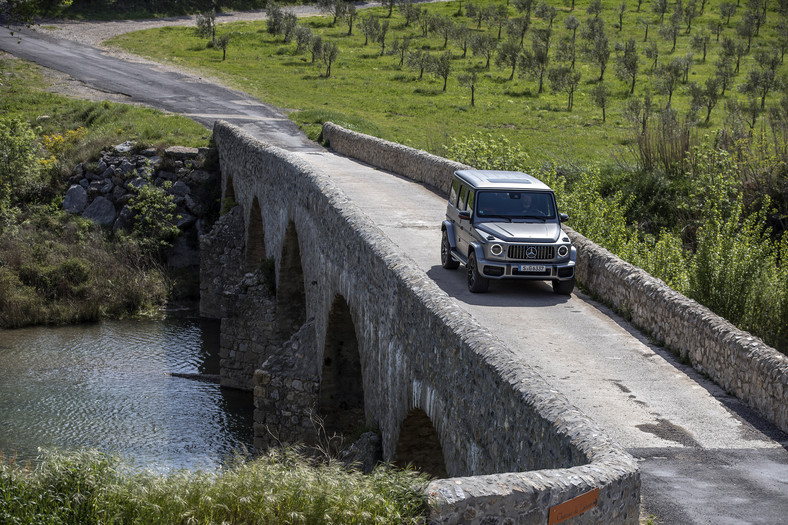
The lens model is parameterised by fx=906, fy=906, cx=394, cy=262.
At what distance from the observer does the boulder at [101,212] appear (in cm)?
3528

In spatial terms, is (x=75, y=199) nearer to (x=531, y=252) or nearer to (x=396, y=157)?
(x=396, y=157)

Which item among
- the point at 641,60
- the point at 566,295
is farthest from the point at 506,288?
the point at 641,60

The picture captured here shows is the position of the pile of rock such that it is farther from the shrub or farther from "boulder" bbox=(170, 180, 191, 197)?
the shrub

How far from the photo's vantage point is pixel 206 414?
2328cm

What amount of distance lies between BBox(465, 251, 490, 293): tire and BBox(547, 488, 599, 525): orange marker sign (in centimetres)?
892

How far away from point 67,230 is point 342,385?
20.5m

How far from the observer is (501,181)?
16172mm

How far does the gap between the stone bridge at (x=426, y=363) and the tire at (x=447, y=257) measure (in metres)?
2.07

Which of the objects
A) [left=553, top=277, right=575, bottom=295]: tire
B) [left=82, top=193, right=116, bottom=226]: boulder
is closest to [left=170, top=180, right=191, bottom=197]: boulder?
[left=82, top=193, right=116, bottom=226]: boulder

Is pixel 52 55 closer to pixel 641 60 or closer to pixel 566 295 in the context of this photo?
pixel 641 60

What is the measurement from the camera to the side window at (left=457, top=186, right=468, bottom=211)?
16281mm

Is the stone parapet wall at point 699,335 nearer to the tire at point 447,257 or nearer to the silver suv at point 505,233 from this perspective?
the silver suv at point 505,233

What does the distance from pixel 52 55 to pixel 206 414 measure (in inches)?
1462

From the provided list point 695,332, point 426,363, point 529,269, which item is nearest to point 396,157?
point 529,269
